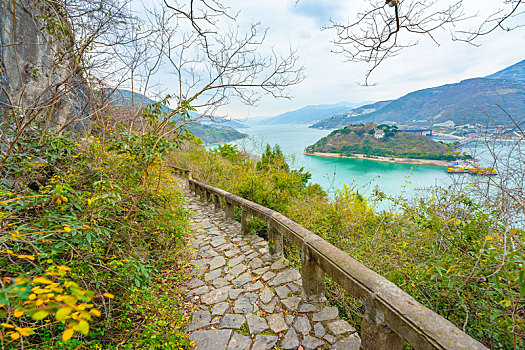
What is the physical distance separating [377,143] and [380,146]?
1.77 metres

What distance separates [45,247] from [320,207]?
20.5 feet

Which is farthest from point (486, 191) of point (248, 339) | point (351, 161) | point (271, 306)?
point (351, 161)

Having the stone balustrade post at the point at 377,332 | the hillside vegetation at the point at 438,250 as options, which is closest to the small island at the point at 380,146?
the hillside vegetation at the point at 438,250

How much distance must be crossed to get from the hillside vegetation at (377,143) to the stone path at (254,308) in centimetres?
3310

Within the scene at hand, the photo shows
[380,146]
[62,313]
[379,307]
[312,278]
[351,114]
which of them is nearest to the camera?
[62,313]

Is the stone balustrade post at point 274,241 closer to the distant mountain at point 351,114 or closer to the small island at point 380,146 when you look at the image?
the small island at point 380,146

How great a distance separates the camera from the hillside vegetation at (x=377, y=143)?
107 ft

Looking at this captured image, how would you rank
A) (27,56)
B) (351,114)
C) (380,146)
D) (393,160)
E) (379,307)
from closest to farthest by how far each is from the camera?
(379,307) < (27,56) < (393,160) < (380,146) < (351,114)

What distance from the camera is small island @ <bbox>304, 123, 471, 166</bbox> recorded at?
31297 millimetres

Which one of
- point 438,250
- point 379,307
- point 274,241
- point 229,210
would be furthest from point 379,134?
point 379,307

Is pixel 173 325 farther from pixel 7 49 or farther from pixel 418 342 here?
pixel 7 49

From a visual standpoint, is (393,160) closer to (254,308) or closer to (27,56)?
(254,308)

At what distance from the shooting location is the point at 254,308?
2.67 metres

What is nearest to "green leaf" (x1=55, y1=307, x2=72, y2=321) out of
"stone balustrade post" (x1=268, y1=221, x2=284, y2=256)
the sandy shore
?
"stone balustrade post" (x1=268, y1=221, x2=284, y2=256)
